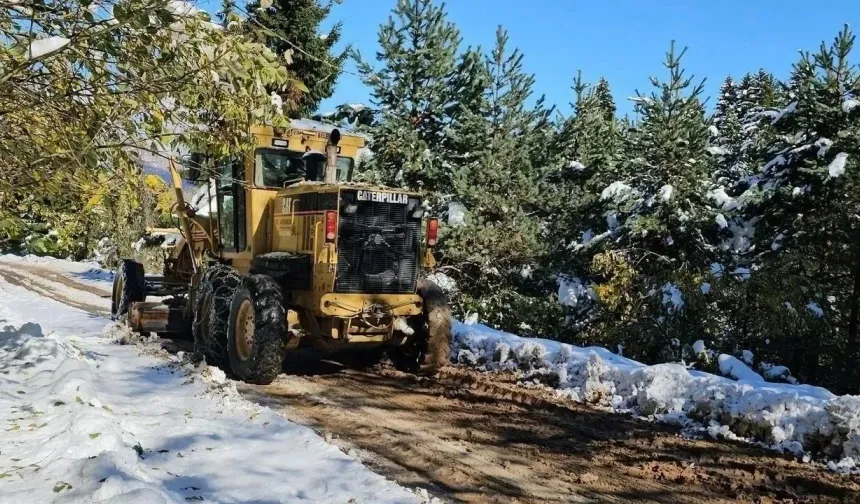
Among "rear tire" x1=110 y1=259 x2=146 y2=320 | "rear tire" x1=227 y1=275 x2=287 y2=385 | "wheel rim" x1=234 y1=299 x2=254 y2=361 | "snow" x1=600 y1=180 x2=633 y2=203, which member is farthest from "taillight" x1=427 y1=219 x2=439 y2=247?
"snow" x1=600 y1=180 x2=633 y2=203

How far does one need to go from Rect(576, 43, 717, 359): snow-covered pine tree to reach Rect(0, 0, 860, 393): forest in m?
0.04

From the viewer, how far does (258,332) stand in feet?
25.2

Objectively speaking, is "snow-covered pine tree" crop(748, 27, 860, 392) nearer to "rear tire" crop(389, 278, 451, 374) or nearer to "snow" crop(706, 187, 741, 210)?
"snow" crop(706, 187, 741, 210)

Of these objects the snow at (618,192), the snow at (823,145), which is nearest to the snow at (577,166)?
the snow at (618,192)

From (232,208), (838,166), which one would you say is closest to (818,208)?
(838,166)

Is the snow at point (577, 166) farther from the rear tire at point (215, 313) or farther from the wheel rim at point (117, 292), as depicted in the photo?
the wheel rim at point (117, 292)

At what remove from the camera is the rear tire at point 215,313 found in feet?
29.0

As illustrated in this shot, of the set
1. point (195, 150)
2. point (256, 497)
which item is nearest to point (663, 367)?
point (256, 497)

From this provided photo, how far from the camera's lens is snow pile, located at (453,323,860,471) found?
583 cm

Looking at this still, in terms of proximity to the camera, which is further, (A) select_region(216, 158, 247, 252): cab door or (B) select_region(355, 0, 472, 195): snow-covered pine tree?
(B) select_region(355, 0, 472, 195): snow-covered pine tree

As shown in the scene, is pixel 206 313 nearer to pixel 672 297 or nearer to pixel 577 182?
pixel 672 297

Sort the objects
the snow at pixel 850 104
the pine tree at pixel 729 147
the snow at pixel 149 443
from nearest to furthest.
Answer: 1. the snow at pixel 149 443
2. the snow at pixel 850 104
3. the pine tree at pixel 729 147

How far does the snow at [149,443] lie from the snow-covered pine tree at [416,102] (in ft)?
29.6

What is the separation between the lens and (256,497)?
4434 millimetres
